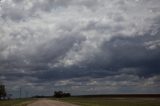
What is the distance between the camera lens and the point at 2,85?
198875mm

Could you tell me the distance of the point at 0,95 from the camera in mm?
194875

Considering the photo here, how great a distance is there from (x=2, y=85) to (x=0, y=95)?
6.88m
